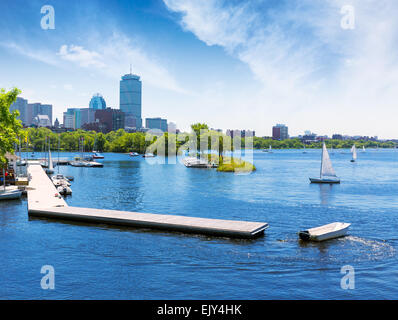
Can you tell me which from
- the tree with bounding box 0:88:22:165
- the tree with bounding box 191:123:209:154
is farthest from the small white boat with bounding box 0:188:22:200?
the tree with bounding box 191:123:209:154

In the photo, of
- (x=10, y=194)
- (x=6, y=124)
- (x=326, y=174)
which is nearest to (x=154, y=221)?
(x=10, y=194)

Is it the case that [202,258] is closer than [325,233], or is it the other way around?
[202,258]

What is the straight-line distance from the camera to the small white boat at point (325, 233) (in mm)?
33781

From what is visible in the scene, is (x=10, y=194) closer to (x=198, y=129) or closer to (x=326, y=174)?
(x=326, y=174)

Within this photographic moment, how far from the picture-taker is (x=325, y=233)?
34094 mm

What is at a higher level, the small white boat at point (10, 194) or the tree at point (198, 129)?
the tree at point (198, 129)

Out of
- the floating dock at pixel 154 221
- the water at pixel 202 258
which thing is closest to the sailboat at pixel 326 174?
the water at pixel 202 258

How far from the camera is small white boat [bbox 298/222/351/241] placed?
3378cm

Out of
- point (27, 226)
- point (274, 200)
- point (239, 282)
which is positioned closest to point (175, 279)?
point (239, 282)

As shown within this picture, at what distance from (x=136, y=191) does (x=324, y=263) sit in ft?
146

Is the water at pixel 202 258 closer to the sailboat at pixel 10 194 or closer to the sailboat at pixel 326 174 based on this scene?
the sailboat at pixel 10 194

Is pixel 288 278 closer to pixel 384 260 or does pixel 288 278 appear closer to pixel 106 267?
pixel 384 260

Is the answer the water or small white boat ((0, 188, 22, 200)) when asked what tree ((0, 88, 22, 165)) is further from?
the water
